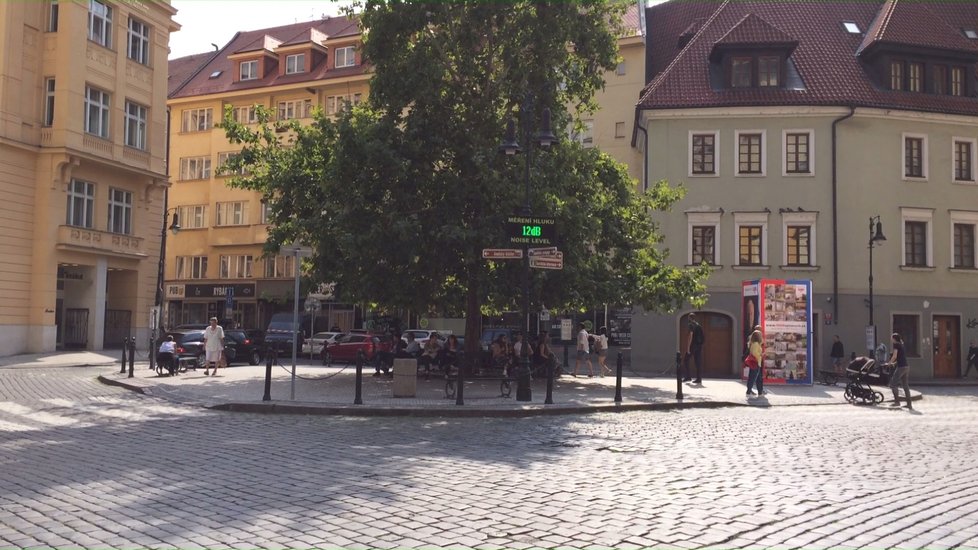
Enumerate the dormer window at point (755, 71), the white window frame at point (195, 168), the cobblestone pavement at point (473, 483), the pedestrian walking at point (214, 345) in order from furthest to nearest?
the white window frame at point (195, 168) → the dormer window at point (755, 71) → the pedestrian walking at point (214, 345) → the cobblestone pavement at point (473, 483)

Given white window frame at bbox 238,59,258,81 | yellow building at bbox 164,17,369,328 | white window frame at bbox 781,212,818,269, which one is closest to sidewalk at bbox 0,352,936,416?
white window frame at bbox 781,212,818,269

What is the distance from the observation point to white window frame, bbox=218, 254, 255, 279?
5506cm

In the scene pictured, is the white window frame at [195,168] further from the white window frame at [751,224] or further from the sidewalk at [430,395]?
the white window frame at [751,224]

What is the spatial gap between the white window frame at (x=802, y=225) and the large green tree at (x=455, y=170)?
10408 millimetres

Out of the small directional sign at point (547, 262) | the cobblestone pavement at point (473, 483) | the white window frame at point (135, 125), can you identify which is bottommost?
the cobblestone pavement at point (473, 483)

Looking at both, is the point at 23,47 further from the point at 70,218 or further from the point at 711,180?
the point at 711,180

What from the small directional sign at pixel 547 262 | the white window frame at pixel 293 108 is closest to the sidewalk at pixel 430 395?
the small directional sign at pixel 547 262

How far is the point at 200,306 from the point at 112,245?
62.2 feet

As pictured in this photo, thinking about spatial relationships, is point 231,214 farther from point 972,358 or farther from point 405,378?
point 972,358

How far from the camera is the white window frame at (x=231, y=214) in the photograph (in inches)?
2179

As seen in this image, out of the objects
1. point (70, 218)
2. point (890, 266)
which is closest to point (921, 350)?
point (890, 266)

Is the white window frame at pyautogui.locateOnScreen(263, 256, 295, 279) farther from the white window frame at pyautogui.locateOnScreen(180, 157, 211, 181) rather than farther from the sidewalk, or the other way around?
the sidewalk

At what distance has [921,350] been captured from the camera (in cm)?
3366

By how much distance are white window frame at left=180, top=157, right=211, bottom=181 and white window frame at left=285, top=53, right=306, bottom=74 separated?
7.97 metres
